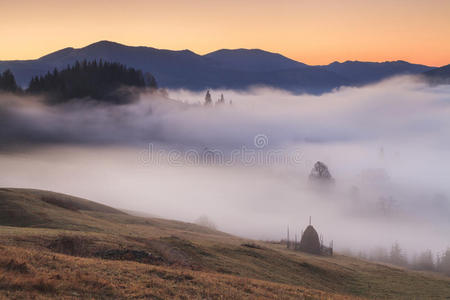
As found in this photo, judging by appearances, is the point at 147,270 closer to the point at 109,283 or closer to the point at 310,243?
the point at 109,283

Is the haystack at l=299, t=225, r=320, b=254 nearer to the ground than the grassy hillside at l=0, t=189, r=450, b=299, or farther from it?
nearer to the ground

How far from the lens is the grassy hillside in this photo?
2539 centimetres

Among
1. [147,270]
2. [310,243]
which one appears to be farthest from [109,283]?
[310,243]

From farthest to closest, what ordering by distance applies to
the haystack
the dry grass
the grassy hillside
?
the haystack, the grassy hillside, the dry grass

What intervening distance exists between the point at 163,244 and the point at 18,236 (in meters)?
18.0

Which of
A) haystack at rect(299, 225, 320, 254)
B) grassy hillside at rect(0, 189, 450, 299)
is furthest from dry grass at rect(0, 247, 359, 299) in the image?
haystack at rect(299, 225, 320, 254)

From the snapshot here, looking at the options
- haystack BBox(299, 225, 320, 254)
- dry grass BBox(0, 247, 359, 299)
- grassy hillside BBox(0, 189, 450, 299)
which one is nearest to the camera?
dry grass BBox(0, 247, 359, 299)

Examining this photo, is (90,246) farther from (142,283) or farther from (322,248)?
(322,248)

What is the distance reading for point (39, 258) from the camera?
2947cm

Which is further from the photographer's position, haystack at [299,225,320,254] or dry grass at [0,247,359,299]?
haystack at [299,225,320,254]

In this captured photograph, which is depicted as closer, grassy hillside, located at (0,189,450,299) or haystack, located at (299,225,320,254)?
grassy hillside, located at (0,189,450,299)

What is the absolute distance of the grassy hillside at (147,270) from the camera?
25.4 m

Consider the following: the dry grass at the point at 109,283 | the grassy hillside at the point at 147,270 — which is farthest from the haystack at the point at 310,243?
the dry grass at the point at 109,283

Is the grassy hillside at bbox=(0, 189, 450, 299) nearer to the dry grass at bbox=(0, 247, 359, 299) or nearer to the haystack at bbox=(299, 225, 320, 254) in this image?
the dry grass at bbox=(0, 247, 359, 299)
